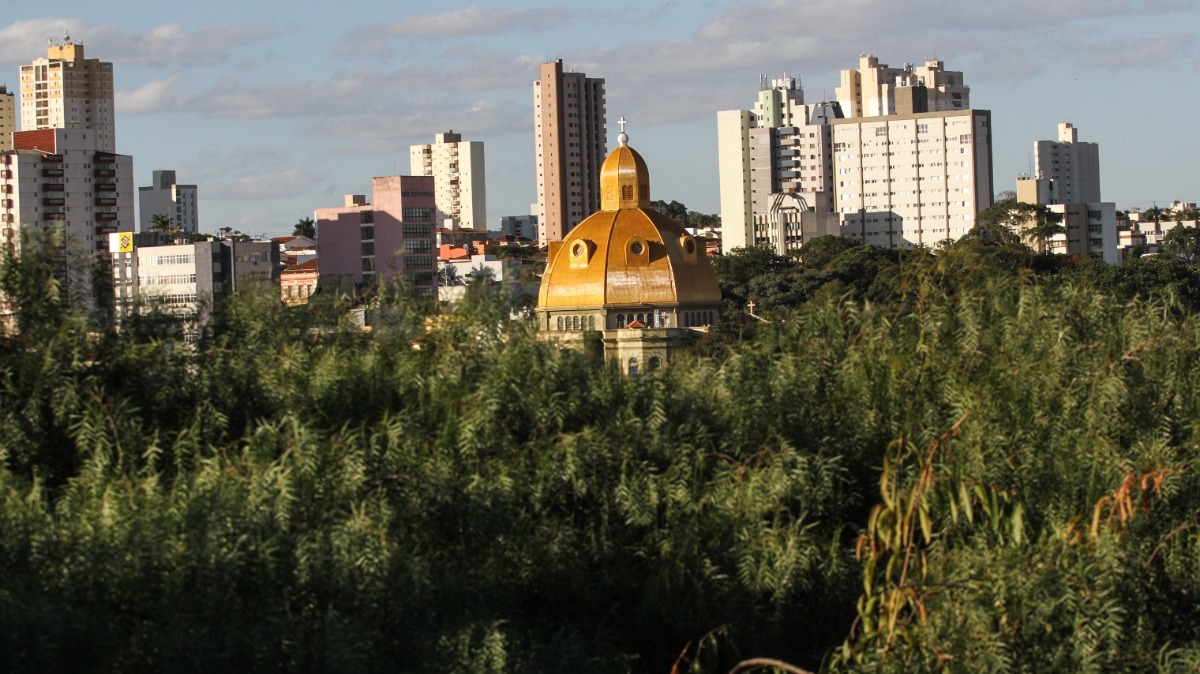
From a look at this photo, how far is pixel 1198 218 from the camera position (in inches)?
6201

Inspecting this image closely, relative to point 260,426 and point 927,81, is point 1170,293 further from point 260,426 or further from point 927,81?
point 927,81

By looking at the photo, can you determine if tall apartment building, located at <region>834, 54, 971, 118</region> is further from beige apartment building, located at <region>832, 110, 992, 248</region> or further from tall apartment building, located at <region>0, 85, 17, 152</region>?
tall apartment building, located at <region>0, 85, 17, 152</region>

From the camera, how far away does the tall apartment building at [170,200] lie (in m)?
173

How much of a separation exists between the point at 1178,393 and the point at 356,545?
5.84 m

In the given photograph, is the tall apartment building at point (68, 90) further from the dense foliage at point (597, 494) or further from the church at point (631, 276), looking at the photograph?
the dense foliage at point (597, 494)

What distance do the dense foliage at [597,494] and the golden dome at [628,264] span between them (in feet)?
121

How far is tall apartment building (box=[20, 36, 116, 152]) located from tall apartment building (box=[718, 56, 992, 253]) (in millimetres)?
59717

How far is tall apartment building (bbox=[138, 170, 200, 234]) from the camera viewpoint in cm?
17338

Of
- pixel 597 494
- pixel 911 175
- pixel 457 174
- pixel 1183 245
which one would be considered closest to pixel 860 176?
pixel 911 175

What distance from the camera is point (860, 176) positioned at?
5787 inches

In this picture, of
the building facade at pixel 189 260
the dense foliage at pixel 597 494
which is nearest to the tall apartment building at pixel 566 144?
the building facade at pixel 189 260

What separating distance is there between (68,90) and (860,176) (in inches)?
2893

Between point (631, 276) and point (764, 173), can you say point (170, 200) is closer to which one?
point (764, 173)

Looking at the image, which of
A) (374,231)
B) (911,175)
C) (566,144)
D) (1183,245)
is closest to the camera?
(374,231)
